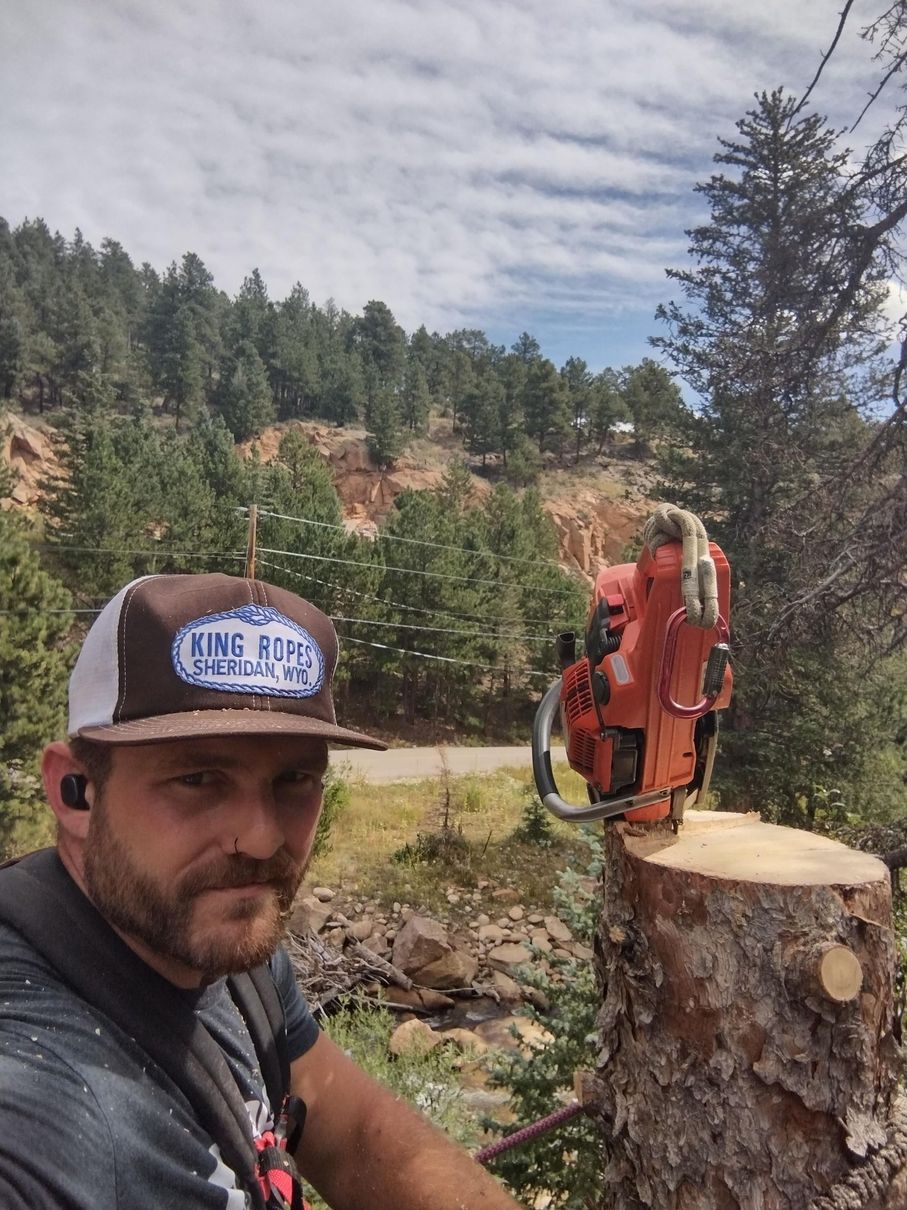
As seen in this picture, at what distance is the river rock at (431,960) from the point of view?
959cm

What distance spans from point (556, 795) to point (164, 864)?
1.70m

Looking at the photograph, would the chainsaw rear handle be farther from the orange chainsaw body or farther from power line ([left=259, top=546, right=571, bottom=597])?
power line ([left=259, top=546, right=571, bottom=597])

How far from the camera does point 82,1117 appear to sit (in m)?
0.99

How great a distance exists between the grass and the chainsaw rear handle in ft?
32.7

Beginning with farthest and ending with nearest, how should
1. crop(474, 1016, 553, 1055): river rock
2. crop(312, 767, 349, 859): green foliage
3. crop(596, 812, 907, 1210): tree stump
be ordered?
1. crop(312, 767, 349, 859): green foliage
2. crop(474, 1016, 553, 1055): river rock
3. crop(596, 812, 907, 1210): tree stump

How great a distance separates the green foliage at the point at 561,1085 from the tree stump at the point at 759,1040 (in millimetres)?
1205

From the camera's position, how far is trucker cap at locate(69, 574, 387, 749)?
1.25m

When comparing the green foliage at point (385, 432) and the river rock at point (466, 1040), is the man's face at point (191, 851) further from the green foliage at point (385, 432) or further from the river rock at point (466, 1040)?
the green foliage at point (385, 432)

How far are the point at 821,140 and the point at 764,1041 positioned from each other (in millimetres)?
15450

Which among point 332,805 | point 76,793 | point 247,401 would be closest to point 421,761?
point 332,805

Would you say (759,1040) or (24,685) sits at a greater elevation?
(759,1040)

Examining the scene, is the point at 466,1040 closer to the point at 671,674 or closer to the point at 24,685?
the point at 671,674

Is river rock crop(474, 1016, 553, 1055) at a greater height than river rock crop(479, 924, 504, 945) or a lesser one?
greater

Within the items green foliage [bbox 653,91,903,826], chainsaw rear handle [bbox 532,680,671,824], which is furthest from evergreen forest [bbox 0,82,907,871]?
chainsaw rear handle [bbox 532,680,671,824]
